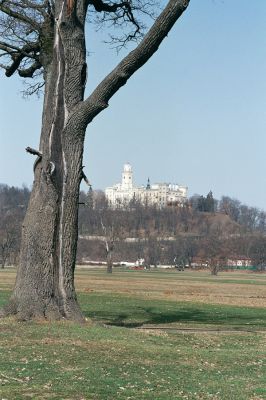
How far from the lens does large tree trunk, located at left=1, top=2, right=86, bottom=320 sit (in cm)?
1497

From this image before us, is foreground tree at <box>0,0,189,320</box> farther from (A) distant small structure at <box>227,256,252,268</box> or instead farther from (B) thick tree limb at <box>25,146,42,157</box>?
(A) distant small structure at <box>227,256,252,268</box>

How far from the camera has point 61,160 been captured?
15.5 m

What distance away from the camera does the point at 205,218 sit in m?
198

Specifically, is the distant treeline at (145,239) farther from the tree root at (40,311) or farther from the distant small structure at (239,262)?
the tree root at (40,311)

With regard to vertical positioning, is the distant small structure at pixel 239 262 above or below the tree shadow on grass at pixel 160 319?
above

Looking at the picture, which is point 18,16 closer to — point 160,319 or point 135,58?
point 135,58

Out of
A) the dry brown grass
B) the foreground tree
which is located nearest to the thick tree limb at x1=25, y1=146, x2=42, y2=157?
the foreground tree

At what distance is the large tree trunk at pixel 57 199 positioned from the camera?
1497 cm

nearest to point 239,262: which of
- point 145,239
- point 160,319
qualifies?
point 145,239

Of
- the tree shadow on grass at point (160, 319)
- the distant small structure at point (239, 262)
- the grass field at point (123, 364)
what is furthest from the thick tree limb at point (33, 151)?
the distant small structure at point (239, 262)

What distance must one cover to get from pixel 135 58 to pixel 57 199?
3344mm

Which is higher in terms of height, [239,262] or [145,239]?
[145,239]

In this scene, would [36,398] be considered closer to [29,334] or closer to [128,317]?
[29,334]

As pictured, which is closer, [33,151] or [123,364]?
[123,364]
